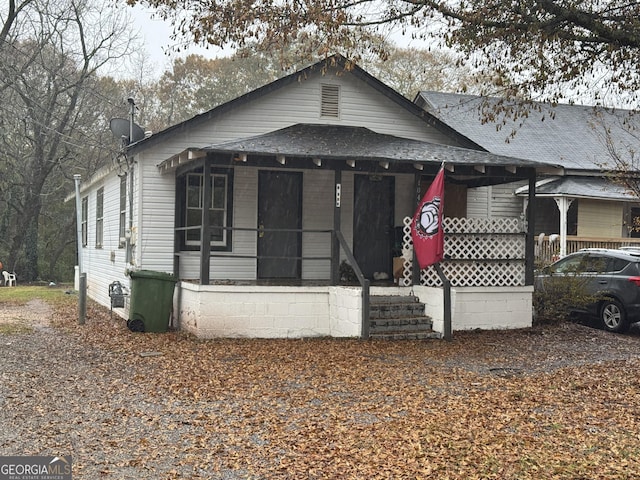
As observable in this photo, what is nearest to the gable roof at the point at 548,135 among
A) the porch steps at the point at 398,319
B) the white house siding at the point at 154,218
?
the porch steps at the point at 398,319

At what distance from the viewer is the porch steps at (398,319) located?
11906 mm

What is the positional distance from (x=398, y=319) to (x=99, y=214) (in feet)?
34.6

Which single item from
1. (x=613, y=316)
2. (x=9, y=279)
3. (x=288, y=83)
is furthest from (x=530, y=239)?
(x=9, y=279)

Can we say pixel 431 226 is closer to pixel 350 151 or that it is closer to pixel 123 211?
pixel 350 151

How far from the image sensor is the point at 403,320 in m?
12.2

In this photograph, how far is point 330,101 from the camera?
48.6 feet

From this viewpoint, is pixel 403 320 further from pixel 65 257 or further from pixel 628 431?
pixel 65 257

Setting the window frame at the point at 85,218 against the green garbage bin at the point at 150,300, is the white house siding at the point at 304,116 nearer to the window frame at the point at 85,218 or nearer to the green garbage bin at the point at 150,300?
the green garbage bin at the point at 150,300

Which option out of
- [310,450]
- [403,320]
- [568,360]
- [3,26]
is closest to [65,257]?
[3,26]

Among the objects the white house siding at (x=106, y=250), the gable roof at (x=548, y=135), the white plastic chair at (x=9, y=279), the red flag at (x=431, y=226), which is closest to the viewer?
the red flag at (x=431, y=226)

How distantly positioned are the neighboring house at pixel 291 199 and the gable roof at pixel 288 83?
0.10ft

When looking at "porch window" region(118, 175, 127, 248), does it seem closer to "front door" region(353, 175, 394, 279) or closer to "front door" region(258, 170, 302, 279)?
"front door" region(258, 170, 302, 279)

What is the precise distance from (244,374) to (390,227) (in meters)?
6.82

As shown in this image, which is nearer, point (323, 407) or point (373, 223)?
point (323, 407)
